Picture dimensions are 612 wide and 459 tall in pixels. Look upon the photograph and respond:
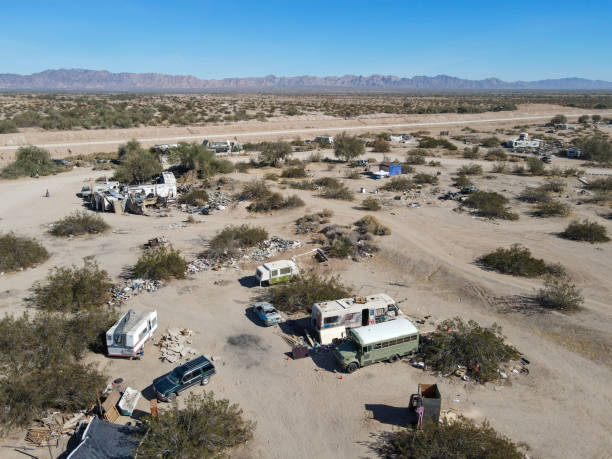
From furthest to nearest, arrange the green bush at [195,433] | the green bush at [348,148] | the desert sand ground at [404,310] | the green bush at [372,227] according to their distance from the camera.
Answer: the green bush at [348,148], the green bush at [372,227], the desert sand ground at [404,310], the green bush at [195,433]

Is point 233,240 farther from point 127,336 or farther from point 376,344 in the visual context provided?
point 376,344

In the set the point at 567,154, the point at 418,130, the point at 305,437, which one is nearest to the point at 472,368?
the point at 305,437

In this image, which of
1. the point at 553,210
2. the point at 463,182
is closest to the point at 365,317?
the point at 553,210

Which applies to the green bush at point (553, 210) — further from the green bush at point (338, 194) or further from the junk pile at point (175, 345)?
the junk pile at point (175, 345)

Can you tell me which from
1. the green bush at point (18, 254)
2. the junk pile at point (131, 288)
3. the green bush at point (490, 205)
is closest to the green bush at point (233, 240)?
the junk pile at point (131, 288)

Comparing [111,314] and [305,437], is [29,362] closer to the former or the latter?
[111,314]

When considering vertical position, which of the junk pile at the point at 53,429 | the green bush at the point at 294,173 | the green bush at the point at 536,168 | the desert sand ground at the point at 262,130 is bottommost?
the junk pile at the point at 53,429

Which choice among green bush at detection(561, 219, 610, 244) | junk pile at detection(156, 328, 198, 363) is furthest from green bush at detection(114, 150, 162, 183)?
green bush at detection(561, 219, 610, 244)
